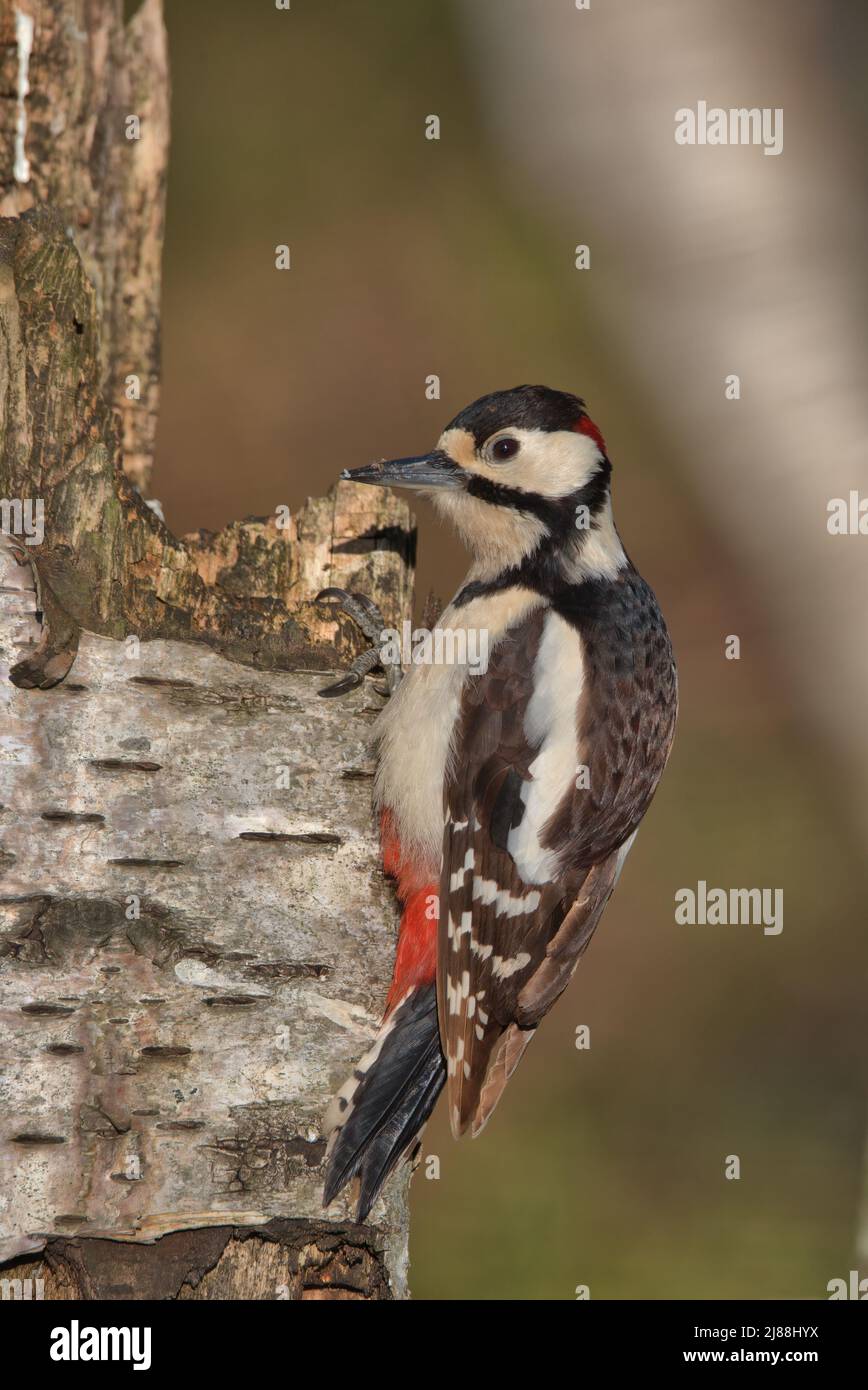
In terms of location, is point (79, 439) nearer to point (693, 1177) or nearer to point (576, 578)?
point (576, 578)

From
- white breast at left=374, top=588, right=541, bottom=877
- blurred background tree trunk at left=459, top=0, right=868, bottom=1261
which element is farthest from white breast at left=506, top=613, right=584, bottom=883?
blurred background tree trunk at left=459, top=0, right=868, bottom=1261

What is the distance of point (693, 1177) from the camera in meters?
3.95

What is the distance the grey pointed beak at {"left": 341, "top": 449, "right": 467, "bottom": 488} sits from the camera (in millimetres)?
2695

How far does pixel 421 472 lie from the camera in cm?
277

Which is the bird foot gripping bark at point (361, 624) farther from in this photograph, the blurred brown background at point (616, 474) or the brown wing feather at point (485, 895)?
the blurred brown background at point (616, 474)

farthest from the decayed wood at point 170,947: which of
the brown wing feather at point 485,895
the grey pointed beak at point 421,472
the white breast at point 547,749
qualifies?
the grey pointed beak at point 421,472

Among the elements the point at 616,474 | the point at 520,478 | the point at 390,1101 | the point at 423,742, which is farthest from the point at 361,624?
the point at 616,474

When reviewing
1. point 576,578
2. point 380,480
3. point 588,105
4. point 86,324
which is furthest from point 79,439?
point 588,105

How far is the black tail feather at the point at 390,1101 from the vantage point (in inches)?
89.7

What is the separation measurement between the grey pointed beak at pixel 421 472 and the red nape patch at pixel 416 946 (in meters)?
0.83

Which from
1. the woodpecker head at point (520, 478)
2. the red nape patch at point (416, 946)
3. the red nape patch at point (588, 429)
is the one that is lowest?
the red nape patch at point (416, 946)

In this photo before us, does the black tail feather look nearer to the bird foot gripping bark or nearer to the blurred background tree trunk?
the bird foot gripping bark

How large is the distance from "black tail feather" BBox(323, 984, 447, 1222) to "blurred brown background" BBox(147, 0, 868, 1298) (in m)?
1.45

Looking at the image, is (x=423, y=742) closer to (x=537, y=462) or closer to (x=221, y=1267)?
(x=537, y=462)
